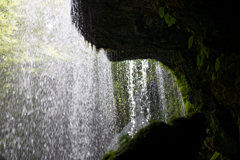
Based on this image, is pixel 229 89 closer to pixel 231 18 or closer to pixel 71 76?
pixel 231 18

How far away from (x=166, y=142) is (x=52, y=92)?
31.8 feet

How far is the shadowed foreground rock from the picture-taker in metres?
2.14

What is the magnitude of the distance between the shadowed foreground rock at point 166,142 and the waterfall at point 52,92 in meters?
6.22

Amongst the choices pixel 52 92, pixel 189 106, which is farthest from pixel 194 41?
pixel 52 92

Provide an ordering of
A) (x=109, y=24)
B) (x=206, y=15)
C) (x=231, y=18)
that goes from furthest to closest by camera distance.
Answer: (x=109, y=24)
(x=206, y=15)
(x=231, y=18)

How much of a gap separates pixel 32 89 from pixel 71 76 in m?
2.61

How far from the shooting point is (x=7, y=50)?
7949 mm

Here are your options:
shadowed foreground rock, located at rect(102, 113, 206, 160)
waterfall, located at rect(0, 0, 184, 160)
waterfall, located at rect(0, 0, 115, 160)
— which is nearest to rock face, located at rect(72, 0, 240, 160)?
shadowed foreground rock, located at rect(102, 113, 206, 160)

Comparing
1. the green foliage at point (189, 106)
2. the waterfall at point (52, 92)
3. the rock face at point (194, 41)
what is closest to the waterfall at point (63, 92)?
the waterfall at point (52, 92)

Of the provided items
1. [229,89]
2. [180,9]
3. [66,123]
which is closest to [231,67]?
[229,89]

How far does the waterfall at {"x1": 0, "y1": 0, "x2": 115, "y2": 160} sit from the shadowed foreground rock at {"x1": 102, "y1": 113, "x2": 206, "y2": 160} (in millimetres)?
6220

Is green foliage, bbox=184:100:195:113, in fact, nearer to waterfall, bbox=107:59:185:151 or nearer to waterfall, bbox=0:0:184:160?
waterfall, bbox=107:59:185:151

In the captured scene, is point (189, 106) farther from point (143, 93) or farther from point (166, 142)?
point (143, 93)

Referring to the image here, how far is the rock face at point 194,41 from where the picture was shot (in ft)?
6.52
